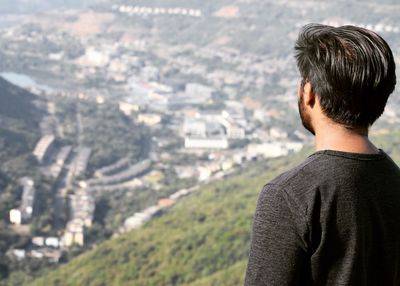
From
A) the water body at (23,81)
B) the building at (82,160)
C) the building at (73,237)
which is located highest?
the water body at (23,81)

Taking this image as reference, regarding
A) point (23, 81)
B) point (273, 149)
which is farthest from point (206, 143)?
point (23, 81)

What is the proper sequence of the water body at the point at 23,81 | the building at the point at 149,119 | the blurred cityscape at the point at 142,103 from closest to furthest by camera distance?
the blurred cityscape at the point at 142,103, the building at the point at 149,119, the water body at the point at 23,81

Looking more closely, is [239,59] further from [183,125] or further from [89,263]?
[89,263]

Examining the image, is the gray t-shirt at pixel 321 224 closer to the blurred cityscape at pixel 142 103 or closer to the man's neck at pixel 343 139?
the man's neck at pixel 343 139

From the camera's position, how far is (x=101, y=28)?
4503 centimetres

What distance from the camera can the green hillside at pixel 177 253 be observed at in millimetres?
10141

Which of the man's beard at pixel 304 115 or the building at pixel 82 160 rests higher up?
the man's beard at pixel 304 115

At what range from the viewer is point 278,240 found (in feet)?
2.91

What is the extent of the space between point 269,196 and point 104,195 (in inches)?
648

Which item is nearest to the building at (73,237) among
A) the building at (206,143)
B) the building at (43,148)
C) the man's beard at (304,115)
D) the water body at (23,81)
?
the building at (43,148)

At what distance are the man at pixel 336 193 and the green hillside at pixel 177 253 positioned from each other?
756 centimetres

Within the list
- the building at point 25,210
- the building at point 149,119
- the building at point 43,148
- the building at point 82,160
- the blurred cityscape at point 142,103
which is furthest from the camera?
the building at point 149,119

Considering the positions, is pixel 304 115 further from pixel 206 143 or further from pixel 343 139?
pixel 206 143

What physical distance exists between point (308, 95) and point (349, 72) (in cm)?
7
